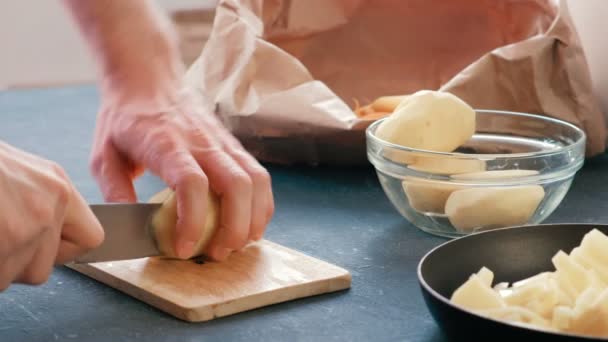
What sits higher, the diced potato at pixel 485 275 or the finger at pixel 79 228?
the finger at pixel 79 228

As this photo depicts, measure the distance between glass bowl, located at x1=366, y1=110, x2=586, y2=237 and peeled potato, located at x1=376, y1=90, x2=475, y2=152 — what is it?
3 centimetres

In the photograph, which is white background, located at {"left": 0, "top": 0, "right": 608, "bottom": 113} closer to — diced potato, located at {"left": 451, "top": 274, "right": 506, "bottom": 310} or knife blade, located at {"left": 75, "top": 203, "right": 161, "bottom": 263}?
knife blade, located at {"left": 75, "top": 203, "right": 161, "bottom": 263}

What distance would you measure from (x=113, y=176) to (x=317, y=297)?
0.30 m

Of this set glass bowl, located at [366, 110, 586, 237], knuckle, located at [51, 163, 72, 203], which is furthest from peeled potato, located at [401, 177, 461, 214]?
knuckle, located at [51, 163, 72, 203]

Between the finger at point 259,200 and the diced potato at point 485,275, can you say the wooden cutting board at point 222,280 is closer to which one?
the finger at point 259,200

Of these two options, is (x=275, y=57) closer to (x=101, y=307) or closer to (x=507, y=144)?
(x=507, y=144)

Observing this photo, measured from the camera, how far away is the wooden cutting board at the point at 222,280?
738 millimetres

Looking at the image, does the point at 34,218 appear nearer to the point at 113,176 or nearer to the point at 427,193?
the point at 113,176

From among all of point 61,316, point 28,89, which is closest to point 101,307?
point 61,316

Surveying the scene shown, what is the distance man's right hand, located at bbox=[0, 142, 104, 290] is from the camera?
2.19 ft

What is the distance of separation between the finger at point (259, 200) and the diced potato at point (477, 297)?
279 millimetres

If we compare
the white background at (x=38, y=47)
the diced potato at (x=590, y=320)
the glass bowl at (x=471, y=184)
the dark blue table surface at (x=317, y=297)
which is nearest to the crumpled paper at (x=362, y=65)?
the dark blue table surface at (x=317, y=297)

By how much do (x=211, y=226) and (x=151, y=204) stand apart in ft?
0.19

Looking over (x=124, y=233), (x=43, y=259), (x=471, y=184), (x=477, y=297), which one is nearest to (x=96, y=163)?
(x=124, y=233)
